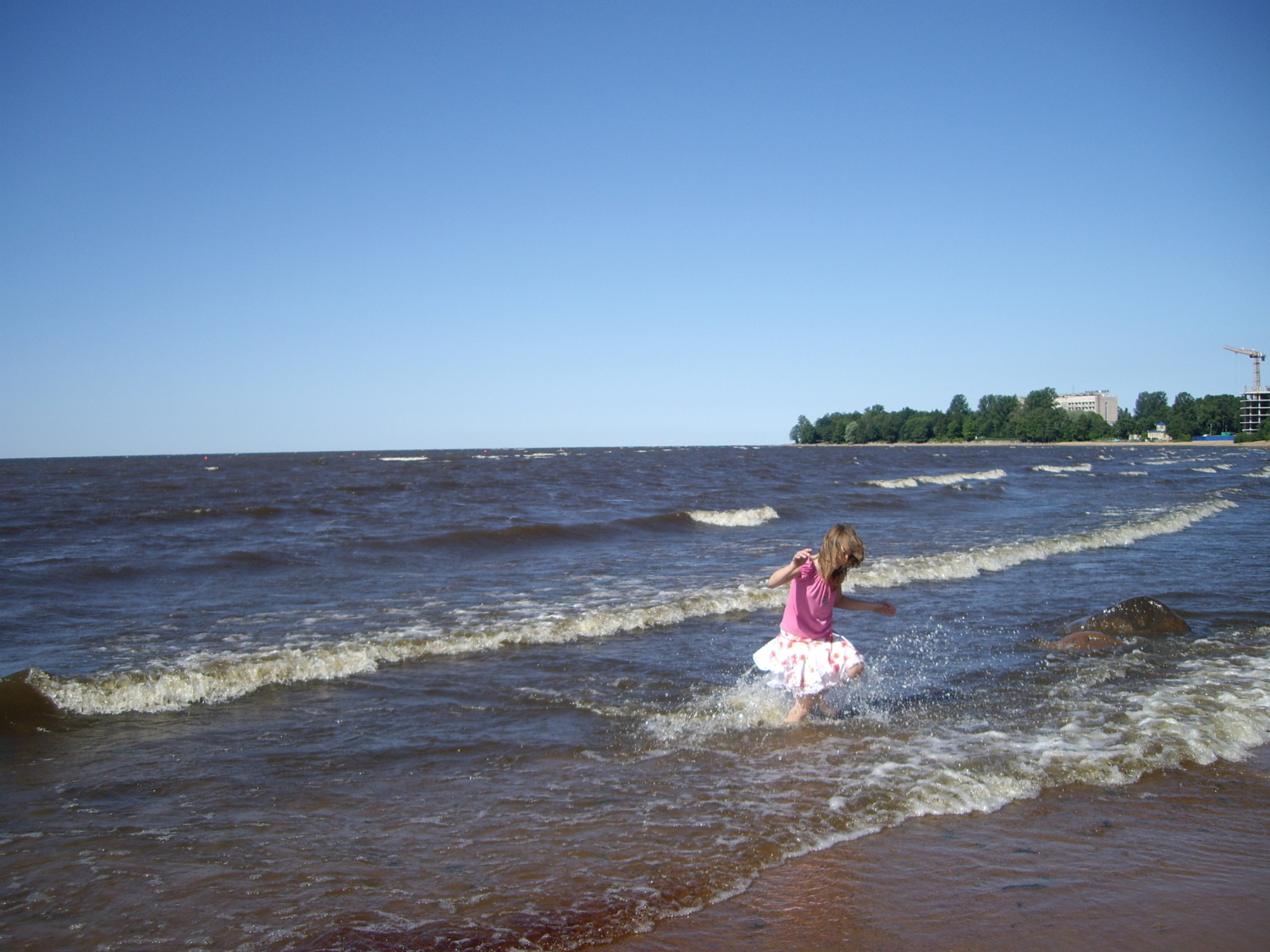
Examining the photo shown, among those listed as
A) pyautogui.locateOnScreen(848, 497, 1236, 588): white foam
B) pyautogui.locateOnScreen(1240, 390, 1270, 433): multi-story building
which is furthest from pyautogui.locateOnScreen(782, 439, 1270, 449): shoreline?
pyautogui.locateOnScreen(848, 497, 1236, 588): white foam

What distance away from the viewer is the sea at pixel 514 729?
4.05 meters

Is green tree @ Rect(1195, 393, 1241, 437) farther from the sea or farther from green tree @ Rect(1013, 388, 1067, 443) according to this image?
the sea

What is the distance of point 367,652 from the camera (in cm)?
894

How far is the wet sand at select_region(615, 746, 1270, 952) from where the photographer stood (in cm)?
353

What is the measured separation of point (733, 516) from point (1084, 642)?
55.4 ft

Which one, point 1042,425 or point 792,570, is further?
point 1042,425

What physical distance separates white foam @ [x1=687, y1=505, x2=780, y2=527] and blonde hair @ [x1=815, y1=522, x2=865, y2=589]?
1808 cm

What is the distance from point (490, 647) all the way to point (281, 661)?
2.20 metres

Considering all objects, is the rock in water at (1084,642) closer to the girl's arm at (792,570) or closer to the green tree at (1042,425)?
the girl's arm at (792,570)

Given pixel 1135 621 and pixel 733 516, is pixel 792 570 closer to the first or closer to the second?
pixel 1135 621

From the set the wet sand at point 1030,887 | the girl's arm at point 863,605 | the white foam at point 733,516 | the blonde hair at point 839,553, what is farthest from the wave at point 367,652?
the white foam at point 733,516

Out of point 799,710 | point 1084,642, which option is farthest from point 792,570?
point 1084,642

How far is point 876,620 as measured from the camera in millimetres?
10992

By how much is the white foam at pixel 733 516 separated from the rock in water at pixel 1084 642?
15469mm
